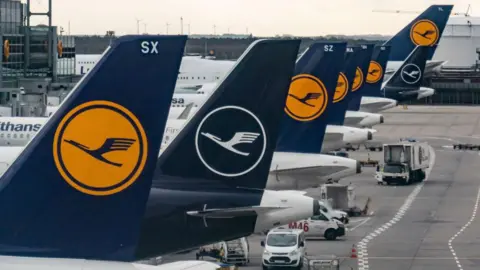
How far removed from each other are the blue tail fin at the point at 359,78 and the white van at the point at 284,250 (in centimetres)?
3118

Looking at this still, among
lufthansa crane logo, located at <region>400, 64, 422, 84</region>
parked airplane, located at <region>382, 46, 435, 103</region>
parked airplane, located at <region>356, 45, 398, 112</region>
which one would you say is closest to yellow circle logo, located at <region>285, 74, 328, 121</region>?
parked airplane, located at <region>356, 45, 398, 112</region>

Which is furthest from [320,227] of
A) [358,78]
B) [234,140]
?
[358,78]

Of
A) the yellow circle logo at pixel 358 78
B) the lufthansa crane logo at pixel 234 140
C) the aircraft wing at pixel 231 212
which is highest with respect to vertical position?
the lufthansa crane logo at pixel 234 140

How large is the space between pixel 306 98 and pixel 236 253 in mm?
5883

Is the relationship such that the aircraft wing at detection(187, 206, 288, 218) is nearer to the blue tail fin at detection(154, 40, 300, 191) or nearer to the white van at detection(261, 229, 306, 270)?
the blue tail fin at detection(154, 40, 300, 191)

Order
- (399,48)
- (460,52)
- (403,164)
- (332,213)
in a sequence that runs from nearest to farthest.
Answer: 1. (332,213)
2. (403,164)
3. (399,48)
4. (460,52)

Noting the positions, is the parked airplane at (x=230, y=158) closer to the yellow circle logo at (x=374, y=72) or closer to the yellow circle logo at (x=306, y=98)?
the yellow circle logo at (x=306, y=98)

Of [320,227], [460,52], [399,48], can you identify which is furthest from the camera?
[460,52]

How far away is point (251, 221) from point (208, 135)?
190cm

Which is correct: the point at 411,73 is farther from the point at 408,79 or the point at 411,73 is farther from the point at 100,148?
the point at 100,148

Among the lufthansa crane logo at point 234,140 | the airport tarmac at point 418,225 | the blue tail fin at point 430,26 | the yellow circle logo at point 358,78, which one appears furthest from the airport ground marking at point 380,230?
the blue tail fin at point 430,26

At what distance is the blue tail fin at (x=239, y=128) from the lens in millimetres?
23312

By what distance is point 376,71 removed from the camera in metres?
95.0

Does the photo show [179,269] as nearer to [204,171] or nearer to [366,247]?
[204,171]
